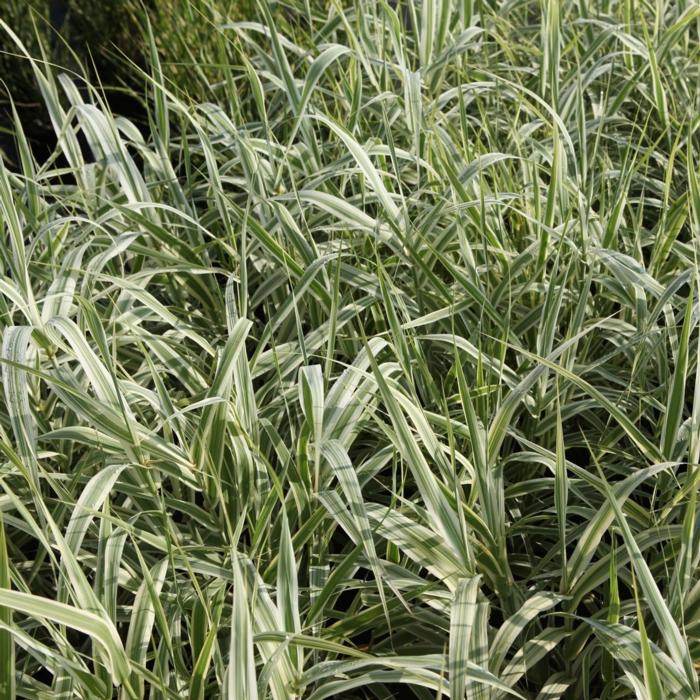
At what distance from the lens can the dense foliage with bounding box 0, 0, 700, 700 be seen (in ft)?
3.04

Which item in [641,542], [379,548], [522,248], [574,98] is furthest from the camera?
[574,98]

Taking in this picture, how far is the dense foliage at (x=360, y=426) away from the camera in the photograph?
93cm

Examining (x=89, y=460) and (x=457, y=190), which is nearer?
(x=89, y=460)

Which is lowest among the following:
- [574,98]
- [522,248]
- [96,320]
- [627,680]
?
[627,680]

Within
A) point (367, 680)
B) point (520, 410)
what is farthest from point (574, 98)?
point (367, 680)

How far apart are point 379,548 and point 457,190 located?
55 centimetres

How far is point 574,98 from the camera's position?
1.75 m

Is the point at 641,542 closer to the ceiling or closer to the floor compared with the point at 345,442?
closer to the floor

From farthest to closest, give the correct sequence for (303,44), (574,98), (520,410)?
(303,44)
(574,98)
(520,410)

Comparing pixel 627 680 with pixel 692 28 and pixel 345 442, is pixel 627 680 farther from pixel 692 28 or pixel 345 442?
pixel 692 28

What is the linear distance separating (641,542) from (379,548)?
0.33 metres

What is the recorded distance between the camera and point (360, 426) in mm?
1193

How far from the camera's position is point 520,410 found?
4.15ft

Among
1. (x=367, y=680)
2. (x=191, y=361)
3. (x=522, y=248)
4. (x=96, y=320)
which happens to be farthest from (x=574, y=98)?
(x=367, y=680)
